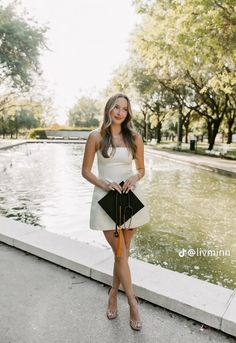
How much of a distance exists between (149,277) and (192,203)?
5.94 meters

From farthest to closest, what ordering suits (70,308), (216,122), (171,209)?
1. (216,122)
2. (171,209)
3. (70,308)

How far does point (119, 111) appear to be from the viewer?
10.7 ft

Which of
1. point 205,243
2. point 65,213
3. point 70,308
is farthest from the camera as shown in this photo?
point 65,213

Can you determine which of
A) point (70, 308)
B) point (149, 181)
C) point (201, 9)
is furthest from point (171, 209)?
point (201, 9)

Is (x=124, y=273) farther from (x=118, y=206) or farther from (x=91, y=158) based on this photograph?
(x=91, y=158)

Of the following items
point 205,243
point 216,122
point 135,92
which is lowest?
point 205,243

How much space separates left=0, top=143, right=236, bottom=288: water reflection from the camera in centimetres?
552

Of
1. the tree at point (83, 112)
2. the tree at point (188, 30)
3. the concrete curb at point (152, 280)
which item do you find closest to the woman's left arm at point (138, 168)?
the concrete curb at point (152, 280)

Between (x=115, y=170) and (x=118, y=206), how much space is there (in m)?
0.34

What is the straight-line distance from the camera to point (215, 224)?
24.6 feet

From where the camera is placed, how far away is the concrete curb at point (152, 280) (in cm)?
325

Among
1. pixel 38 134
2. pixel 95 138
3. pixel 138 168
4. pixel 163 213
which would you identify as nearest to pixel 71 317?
pixel 138 168

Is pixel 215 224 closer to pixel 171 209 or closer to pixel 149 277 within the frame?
pixel 171 209

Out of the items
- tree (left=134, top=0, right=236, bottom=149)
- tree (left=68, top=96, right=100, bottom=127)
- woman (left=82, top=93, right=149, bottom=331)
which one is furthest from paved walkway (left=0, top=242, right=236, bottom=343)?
tree (left=68, top=96, right=100, bottom=127)
